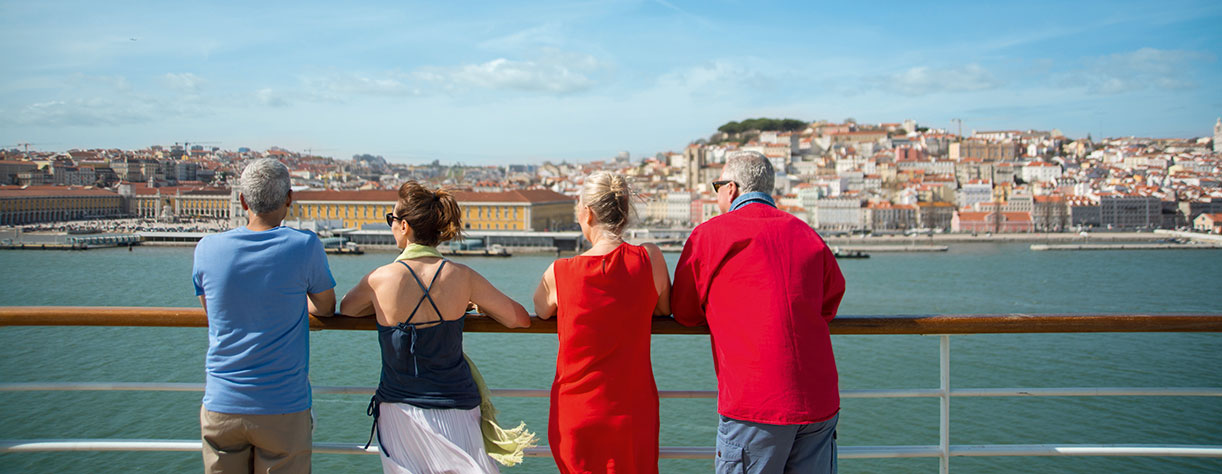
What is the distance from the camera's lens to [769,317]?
905 mm

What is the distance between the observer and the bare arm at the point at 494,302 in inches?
39.2

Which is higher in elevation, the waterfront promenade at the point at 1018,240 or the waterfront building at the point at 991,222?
the waterfront building at the point at 991,222

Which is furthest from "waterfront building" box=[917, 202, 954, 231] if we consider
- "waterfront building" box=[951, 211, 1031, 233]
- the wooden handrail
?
the wooden handrail

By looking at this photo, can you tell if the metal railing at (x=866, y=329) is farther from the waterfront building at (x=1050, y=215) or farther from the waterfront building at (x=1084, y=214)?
the waterfront building at (x=1084, y=214)

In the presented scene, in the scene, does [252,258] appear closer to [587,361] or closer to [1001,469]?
[587,361]

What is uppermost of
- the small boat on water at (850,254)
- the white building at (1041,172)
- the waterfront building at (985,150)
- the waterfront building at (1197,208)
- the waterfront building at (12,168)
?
the waterfront building at (985,150)

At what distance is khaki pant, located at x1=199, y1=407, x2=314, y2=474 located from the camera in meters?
0.99

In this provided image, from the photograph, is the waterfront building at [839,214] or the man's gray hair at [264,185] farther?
the waterfront building at [839,214]

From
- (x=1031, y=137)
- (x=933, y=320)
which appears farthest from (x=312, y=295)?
(x=1031, y=137)

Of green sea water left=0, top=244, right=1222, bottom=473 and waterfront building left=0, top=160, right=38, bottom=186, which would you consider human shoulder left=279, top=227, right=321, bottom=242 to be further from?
waterfront building left=0, top=160, right=38, bottom=186

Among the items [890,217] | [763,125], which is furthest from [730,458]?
[763,125]

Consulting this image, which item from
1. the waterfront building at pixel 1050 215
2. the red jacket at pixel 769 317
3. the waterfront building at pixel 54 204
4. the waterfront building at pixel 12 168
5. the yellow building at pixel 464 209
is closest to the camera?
the red jacket at pixel 769 317

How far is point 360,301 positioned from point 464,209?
35.1 metres

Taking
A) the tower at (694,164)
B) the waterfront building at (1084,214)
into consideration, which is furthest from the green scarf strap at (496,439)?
the tower at (694,164)
